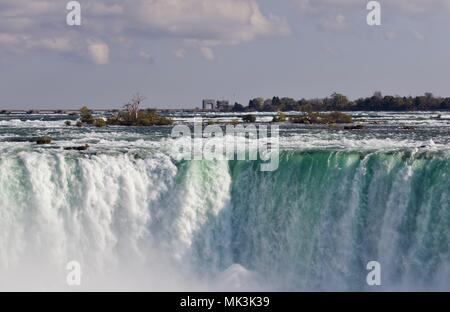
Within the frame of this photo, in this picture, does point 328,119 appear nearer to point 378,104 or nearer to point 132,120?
point 132,120

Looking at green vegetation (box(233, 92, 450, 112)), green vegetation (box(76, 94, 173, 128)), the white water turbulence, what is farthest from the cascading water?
green vegetation (box(233, 92, 450, 112))

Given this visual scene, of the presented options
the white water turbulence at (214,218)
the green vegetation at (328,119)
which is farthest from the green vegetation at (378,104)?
the white water turbulence at (214,218)

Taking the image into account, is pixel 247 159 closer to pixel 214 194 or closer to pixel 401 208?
pixel 214 194

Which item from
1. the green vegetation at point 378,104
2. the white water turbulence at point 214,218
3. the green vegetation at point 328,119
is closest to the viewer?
the white water turbulence at point 214,218

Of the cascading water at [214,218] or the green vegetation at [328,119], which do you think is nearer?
the cascading water at [214,218]

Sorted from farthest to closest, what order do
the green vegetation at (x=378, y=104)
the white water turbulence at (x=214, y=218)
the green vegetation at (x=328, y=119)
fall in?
the green vegetation at (x=378, y=104) < the green vegetation at (x=328, y=119) < the white water turbulence at (x=214, y=218)

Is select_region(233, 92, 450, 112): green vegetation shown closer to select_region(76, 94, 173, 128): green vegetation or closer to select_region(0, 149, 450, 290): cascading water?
select_region(76, 94, 173, 128): green vegetation

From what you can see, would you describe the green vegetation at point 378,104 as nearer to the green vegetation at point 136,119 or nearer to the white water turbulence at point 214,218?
the green vegetation at point 136,119
